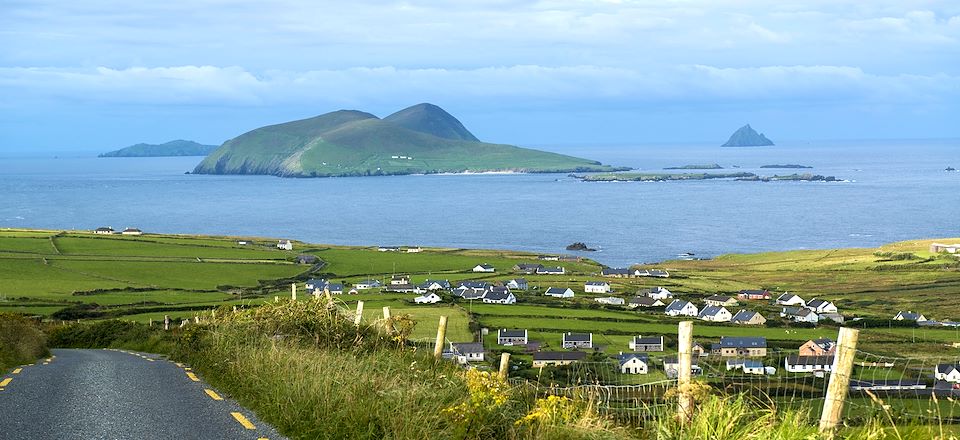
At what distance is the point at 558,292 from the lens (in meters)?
74.8

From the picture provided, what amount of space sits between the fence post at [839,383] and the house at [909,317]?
179ft

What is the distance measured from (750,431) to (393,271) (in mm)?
83509

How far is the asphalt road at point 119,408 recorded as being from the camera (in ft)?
36.3

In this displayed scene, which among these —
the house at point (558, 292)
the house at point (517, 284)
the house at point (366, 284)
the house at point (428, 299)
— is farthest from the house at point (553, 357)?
A: the house at point (517, 284)

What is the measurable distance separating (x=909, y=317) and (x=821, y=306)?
588cm

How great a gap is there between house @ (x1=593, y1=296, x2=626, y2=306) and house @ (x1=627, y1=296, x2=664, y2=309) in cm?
60

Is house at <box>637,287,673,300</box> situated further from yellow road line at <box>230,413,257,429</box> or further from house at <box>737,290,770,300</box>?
yellow road line at <box>230,413,257,429</box>

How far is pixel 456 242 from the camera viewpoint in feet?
436

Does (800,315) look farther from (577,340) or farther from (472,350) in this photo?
(472,350)

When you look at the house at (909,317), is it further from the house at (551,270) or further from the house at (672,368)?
the house at (551,270)

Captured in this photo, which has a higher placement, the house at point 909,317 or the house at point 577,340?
the house at point 577,340

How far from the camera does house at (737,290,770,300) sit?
73.1 metres

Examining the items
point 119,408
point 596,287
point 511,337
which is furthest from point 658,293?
point 119,408

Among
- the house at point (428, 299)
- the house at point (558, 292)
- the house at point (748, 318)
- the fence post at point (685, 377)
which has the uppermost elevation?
the fence post at point (685, 377)
